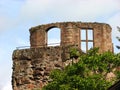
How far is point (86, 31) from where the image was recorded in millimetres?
47094

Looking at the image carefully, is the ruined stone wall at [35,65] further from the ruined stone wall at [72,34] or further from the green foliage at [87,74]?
the green foliage at [87,74]

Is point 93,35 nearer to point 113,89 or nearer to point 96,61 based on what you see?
point 96,61

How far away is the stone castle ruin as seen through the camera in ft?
148

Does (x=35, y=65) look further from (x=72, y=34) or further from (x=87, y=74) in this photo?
(x=87, y=74)

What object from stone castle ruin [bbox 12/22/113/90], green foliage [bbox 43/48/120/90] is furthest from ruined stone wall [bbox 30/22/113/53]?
green foliage [bbox 43/48/120/90]

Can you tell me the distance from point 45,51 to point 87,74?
286 inches

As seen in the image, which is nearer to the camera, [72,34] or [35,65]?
[35,65]

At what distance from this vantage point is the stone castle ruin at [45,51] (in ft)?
148

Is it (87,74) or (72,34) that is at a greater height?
(72,34)

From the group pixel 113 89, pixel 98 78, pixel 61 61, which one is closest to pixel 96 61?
pixel 98 78

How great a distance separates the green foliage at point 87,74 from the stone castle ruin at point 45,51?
5871 mm

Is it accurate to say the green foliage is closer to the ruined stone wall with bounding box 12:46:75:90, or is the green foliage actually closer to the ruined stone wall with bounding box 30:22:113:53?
the ruined stone wall with bounding box 12:46:75:90

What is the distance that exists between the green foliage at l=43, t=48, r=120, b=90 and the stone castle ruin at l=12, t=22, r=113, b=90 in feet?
19.3

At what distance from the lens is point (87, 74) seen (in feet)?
126
